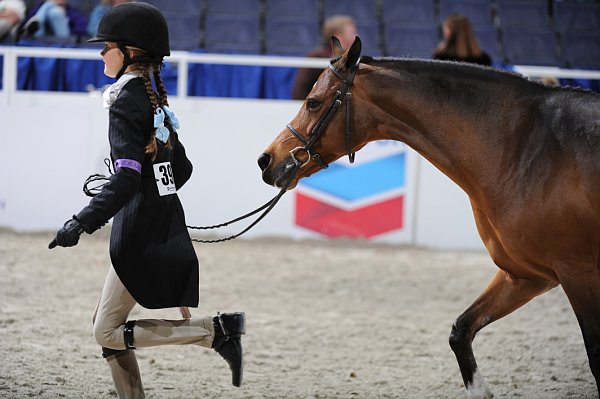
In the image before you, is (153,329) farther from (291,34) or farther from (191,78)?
(291,34)

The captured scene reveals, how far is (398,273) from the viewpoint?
7309 millimetres

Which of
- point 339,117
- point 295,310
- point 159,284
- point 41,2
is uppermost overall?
point 41,2

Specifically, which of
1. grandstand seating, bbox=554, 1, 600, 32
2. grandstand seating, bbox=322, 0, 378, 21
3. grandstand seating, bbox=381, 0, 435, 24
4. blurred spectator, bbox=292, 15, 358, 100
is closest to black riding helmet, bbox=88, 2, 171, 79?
blurred spectator, bbox=292, 15, 358, 100

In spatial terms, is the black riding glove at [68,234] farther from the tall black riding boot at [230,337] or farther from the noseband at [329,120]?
the noseband at [329,120]

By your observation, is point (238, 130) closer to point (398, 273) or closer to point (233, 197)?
point (233, 197)

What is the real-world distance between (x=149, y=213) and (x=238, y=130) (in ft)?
16.4

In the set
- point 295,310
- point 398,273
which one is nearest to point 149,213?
point 295,310

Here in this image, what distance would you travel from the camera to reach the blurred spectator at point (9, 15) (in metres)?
8.93

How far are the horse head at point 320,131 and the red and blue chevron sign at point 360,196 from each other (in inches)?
170

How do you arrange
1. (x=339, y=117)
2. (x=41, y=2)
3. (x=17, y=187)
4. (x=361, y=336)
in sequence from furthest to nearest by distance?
(x=41, y=2) < (x=17, y=187) < (x=361, y=336) < (x=339, y=117)

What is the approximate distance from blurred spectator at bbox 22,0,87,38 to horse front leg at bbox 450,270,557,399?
6681 mm

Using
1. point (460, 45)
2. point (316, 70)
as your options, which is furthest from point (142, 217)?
point (460, 45)

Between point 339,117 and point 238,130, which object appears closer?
point 339,117

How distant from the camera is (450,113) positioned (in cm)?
362
